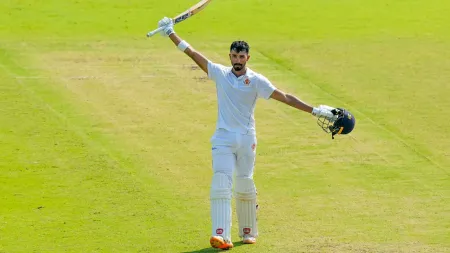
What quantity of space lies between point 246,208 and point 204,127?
5449 mm

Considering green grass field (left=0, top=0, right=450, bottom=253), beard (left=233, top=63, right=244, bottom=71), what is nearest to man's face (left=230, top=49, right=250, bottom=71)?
beard (left=233, top=63, right=244, bottom=71)

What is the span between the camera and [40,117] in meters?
19.2

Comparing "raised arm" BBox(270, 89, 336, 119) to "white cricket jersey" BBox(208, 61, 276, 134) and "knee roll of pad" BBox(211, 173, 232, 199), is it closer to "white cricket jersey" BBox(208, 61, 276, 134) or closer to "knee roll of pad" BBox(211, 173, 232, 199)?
"white cricket jersey" BBox(208, 61, 276, 134)

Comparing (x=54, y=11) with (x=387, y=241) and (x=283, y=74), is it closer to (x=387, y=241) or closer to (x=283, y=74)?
(x=283, y=74)

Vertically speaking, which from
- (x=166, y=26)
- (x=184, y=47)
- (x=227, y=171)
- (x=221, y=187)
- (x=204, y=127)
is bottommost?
(x=221, y=187)

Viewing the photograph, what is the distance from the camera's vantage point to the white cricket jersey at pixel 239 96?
1313 centimetres

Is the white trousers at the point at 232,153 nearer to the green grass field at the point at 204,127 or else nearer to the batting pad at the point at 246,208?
the batting pad at the point at 246,208

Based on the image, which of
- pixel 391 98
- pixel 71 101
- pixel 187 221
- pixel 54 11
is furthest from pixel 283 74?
pixel 187 221

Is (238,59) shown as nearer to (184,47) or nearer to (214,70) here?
(214,70)

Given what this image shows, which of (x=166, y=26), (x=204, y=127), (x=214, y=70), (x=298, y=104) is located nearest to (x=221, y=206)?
(x=298, y=104)

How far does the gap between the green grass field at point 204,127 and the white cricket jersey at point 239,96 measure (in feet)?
4.71

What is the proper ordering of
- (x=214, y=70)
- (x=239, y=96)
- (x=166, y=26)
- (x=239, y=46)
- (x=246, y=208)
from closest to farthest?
(x=239, y=46) → (x=239, y=96) → (x=214, y=70) → (x=246, y=208) → (x=166, y=26)

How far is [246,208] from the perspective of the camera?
13461mm

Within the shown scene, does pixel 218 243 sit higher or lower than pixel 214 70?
lower
